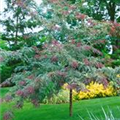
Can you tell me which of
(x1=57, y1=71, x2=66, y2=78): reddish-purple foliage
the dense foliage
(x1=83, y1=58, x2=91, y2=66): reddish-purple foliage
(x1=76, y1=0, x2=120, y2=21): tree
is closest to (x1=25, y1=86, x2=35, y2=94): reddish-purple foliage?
the dense foliage

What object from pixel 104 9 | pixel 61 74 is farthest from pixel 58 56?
pixel 104 9

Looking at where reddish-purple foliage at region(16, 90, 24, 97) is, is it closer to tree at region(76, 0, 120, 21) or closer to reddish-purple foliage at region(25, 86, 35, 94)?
reddish-purple foliage at region(25, 86, 35, 94)

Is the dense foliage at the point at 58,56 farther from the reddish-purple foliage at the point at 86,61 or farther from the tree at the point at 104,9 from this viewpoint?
the tree at the point at 104,9

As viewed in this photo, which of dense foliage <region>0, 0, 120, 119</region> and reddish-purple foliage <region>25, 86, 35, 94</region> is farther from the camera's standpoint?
dense foliage <region>0, 0, 120, 119</region>

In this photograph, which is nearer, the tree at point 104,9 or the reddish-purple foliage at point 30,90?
the reddish-purple foliage at point 30,90

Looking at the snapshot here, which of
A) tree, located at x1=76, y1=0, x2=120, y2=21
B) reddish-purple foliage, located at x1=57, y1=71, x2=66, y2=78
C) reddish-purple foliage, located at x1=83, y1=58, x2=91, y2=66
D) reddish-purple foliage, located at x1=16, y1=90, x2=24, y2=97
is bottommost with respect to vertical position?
reddish-purple foliage, located at x1=16, y1=90, x2=24, y2=97

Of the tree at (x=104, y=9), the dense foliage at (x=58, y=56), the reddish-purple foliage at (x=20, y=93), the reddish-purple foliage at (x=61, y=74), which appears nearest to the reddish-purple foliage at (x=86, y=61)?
the dense foliage at (x=58, y=56)

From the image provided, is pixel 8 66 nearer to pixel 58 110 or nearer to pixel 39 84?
pixel 58 110

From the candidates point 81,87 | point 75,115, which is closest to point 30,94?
point 81,87

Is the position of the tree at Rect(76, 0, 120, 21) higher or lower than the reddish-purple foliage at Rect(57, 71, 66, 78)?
higher

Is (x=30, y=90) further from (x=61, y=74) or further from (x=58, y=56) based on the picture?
(x=58, y=56)

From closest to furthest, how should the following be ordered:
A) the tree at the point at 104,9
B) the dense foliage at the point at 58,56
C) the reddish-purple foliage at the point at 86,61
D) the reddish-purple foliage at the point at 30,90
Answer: the reddish-purple foliage at the point at 30,90 < the dense foliage at the point at 58,56 < the reddish-purple foliage at the point at 86,61 < the tree at the point at 104,9

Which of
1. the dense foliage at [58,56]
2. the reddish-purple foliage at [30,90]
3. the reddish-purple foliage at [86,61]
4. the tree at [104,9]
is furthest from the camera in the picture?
the tree at [104,9]

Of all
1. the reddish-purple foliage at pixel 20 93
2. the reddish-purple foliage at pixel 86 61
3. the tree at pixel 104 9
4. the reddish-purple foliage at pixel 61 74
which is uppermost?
the tree at pixel 104 9
